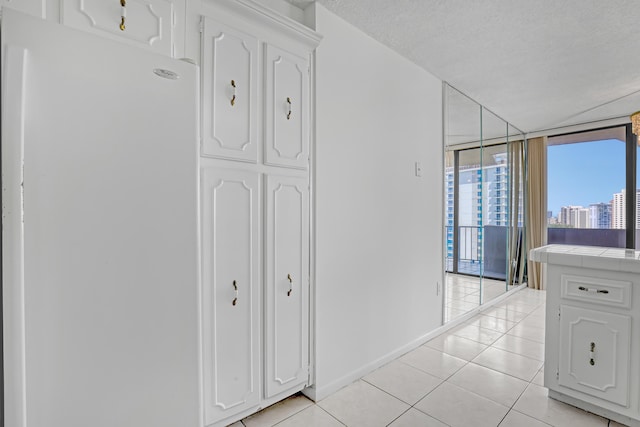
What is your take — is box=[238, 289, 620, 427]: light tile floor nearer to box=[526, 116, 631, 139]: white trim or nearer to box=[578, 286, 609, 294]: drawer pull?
box=[578, 286, 609, 294]: drawer pull

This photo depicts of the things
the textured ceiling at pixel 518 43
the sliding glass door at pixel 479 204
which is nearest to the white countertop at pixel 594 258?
the sliding glass door at pixel 479 204

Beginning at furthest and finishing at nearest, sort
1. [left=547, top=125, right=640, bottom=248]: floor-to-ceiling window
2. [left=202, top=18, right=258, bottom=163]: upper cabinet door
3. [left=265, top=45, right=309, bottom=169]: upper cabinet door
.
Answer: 1. [left=547, top=125, right=640, bottom=248]: floor-to-ceiling window
2. [left=265, top=45, right=309, bottom=169]: upper cabinet door
3. [left=202, top=18, right=258, bottom=163]: upper cabinet door

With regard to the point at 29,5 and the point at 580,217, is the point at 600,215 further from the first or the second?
the point at 29,5

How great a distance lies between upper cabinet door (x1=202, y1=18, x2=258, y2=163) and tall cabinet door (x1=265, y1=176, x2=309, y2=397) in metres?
0.28

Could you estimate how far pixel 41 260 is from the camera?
0.76m

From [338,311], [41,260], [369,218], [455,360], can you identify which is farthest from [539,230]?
[41,260]

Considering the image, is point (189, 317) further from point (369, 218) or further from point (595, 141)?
point (595, 141)

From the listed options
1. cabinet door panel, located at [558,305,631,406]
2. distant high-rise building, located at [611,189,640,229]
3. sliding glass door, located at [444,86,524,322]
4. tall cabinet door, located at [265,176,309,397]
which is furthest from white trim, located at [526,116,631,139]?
tall cabinet door, located at [265,176,309,397]

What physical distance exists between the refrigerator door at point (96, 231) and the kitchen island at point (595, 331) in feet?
7.07

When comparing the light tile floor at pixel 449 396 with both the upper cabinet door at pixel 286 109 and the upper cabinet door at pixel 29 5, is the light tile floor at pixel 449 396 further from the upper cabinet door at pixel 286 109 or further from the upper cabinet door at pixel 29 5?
the upper cabinet door at pixel 29 5

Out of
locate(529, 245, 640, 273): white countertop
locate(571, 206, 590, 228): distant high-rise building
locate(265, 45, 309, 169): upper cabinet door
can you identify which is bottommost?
locate(529, 245, 640, 273): white countertop

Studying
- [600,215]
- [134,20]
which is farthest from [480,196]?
[134,20]

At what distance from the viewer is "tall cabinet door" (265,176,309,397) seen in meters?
1.79

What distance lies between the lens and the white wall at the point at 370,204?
6.69 feet
